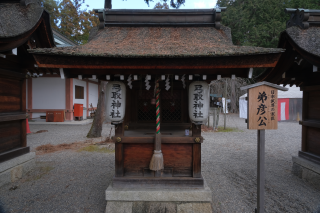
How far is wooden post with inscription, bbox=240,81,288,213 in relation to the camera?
305 cm

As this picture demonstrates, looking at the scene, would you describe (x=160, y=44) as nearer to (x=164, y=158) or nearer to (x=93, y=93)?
(x=164, y=158)

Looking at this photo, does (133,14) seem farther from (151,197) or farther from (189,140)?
(151,197)

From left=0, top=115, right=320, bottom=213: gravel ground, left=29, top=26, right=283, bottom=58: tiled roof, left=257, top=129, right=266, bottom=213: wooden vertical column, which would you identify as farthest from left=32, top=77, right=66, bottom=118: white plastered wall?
left=257, top=129, right=266, bottom=213: wooden vertical column

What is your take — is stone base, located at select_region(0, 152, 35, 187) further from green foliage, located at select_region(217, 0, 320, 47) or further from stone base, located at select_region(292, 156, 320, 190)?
green foliage, located at select_region(217, 0, 320, 47)

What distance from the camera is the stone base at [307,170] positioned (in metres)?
4.56

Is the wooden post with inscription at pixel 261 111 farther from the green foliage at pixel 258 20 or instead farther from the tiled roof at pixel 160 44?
the green foliage at pixel 258 20

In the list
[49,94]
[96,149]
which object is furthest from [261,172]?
[49,94]

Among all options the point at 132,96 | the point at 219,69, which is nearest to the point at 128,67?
the point at 132,96

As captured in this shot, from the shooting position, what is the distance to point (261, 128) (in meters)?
3.05

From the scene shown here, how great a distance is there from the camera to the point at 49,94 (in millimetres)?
13523

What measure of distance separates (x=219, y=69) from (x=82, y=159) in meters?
5.69

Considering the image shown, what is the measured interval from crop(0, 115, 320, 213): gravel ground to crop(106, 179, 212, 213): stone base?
0.39 m

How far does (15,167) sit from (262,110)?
6.24 metres

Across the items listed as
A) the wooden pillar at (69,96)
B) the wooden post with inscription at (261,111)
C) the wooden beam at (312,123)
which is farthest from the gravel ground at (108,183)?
the wooden pillar at (69,96)
